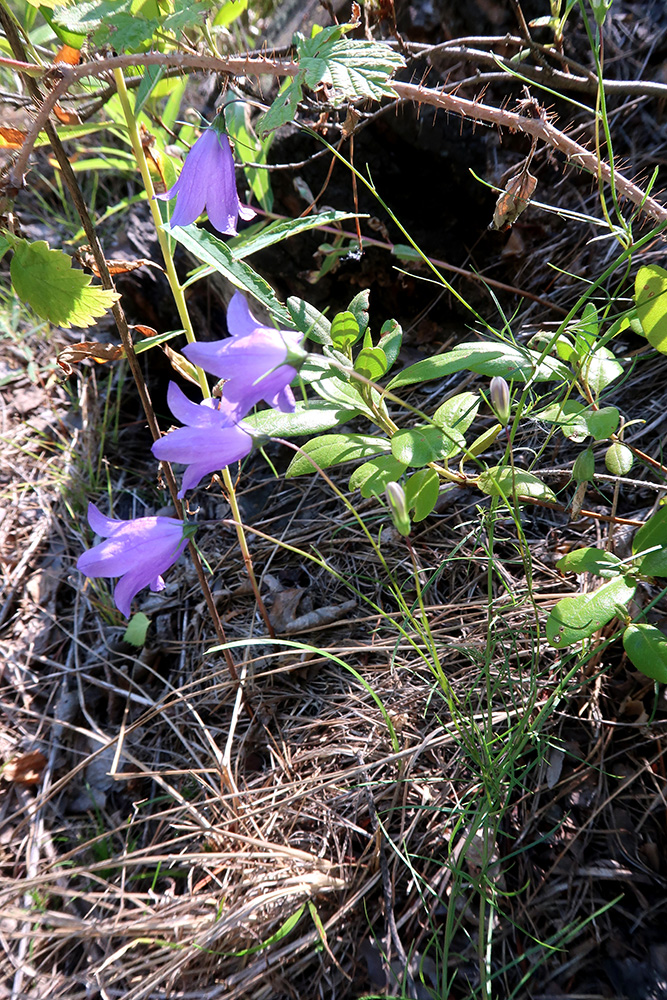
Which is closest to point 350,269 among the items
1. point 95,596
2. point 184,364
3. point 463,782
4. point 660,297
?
point 184,364

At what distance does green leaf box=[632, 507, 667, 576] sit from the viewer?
108 centimetres

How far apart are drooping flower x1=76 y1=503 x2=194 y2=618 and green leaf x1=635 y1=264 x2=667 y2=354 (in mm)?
912

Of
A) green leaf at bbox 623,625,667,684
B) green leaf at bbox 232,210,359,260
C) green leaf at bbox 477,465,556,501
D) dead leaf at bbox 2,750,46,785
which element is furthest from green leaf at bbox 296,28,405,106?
dead leaf at bbox 2,750,46,785

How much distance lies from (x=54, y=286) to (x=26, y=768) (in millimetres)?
1279

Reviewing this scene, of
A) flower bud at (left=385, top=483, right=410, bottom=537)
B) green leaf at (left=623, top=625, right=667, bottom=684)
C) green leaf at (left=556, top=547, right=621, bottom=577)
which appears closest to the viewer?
flower bud at (left=385, top=483, right=410, bottom=537)

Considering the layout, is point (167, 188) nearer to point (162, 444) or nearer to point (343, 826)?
point (162, 444)

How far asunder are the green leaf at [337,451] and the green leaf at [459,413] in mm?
130

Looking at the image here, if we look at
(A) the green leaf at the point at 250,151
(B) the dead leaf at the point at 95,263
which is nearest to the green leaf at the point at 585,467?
(B) the dead leaf at the point at 95,263

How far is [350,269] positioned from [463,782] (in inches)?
59.6

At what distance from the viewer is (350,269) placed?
6.59 ft

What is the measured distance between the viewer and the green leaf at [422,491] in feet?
3.68

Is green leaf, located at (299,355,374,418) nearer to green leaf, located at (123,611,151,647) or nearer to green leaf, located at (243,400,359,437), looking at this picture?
green leaf, located at (243,400,359,437)

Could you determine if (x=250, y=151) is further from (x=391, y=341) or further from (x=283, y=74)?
(x=391, y=341)

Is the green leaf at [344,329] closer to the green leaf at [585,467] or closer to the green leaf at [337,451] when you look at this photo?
the green leaf at [337,451]
